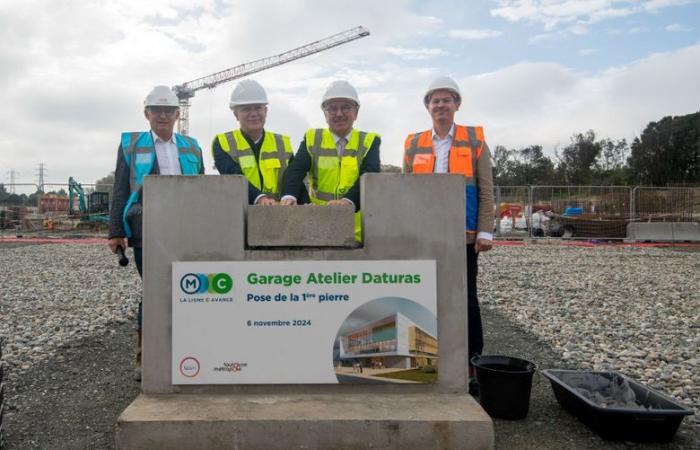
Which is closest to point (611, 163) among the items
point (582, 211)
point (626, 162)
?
point (626, 162)

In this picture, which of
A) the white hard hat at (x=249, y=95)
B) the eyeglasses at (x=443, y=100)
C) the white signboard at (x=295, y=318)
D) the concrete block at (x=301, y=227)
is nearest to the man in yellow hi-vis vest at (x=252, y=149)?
the white hard hat at (x=249, y=95)

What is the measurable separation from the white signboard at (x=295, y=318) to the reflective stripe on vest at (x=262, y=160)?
1149 millimetres

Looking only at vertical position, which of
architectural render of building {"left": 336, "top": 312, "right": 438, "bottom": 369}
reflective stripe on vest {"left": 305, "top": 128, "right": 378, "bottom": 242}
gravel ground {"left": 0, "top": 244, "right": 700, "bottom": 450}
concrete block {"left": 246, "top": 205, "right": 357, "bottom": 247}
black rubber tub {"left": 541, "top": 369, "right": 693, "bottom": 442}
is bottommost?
gravel ground {"left": 0, "top": 244, "right": 700, "bottom": 450}

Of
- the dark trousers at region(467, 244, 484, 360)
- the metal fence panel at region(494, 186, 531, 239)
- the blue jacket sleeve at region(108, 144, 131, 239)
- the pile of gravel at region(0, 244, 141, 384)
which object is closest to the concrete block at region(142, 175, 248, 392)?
the blue jacket sleeve at region(108, 144, 131, 239)

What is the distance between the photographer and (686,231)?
915 inches

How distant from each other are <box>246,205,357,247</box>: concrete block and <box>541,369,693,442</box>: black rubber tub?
193 centimetres

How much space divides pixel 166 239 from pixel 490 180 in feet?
7.97

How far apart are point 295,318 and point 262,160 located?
152 centimetres

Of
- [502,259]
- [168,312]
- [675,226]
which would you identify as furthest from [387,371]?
[675,226]

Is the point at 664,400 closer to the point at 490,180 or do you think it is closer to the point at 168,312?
the point at 490,180

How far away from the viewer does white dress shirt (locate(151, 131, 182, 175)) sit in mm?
4723

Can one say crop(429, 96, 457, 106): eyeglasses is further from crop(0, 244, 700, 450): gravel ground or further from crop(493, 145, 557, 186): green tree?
crop(493, 145, 557, 186): green tree

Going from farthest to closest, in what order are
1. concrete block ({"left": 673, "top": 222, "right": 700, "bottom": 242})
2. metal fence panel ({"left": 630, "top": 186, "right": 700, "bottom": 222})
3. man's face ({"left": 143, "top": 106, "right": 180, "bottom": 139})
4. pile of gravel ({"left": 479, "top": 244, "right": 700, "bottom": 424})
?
metal fence panel ({"left": 630, "top": 186, "right": 700, "bottom": 222}) → concrete block ({"left": 673, "top": 222, "right": 700, "bottom": 242}) → pile of gravel ({"left": 479, "top": 244, "right": 700, "bottom": 424}) → man's face ({"left": 143, "top": 106, "right": 180, "bottom": 139})

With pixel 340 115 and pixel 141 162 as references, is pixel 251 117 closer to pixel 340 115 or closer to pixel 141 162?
pixel 340 115
